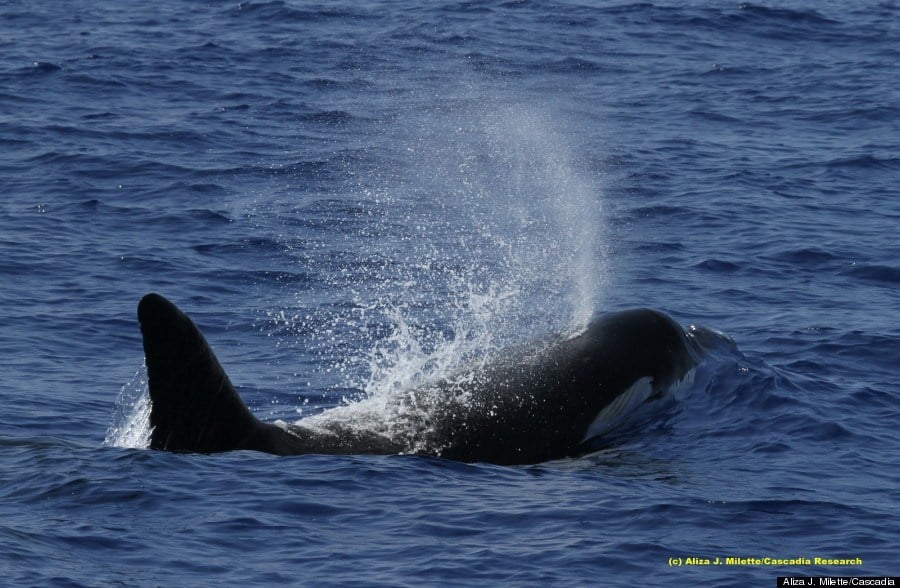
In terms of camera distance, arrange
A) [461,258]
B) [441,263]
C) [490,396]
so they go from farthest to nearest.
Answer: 1. [461,258]
2. [441,263]
3. [490,396]

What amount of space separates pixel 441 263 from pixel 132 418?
8.91 m

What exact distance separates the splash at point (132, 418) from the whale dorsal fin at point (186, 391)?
0.65 meters

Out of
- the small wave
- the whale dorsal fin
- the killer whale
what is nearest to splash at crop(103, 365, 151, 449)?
the whale dorsal fin

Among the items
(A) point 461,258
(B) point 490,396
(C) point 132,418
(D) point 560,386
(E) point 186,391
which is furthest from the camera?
(A) point 461,258

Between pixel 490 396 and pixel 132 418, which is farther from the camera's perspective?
pixel 132 418

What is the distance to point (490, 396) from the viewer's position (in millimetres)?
14930

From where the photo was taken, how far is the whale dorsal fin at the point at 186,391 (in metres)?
12.9

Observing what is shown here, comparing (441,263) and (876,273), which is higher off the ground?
(441,263)

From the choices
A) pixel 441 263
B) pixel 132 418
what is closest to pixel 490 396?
pixel 132 418

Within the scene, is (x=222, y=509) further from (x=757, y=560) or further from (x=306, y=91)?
(x=306, y=91)

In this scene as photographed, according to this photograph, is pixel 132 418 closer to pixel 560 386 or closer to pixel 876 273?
pixel 560 386

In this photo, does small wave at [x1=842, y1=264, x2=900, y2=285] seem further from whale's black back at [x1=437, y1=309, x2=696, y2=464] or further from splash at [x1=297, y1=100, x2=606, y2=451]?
whale's black back at [x1=437, y1=309, x2=696, y2=464]

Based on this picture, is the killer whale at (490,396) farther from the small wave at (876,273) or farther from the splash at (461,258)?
the small wave at (876,273)

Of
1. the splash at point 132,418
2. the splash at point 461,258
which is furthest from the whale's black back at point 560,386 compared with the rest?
the splash at point 132,418
